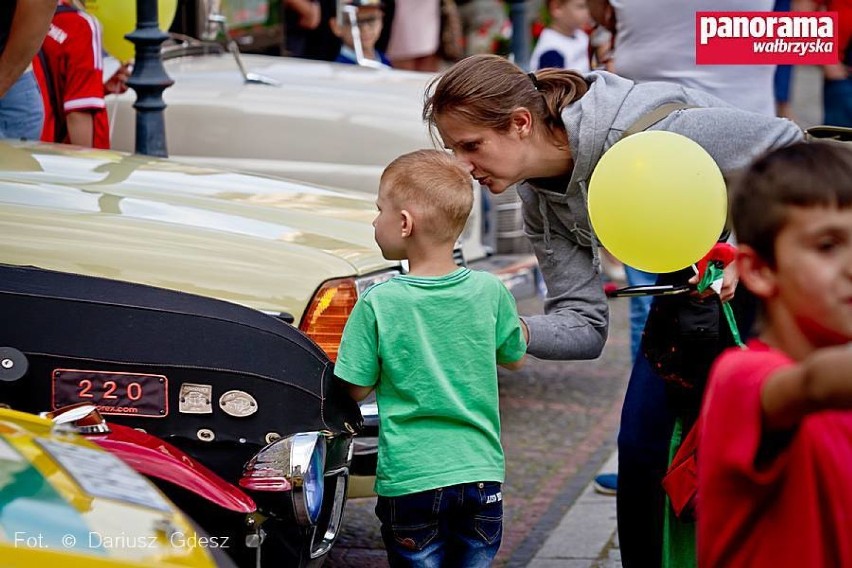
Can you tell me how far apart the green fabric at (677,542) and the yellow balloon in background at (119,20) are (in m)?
Answer: 4.05

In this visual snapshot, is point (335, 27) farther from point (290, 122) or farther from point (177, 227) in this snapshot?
point (177, 227)

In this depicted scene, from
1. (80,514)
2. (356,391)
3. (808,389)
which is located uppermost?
(808,389)

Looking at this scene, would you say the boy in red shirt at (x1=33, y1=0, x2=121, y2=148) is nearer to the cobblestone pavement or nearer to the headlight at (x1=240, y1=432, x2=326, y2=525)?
the cobblestone pavement

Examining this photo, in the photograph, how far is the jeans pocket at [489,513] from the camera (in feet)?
10.4

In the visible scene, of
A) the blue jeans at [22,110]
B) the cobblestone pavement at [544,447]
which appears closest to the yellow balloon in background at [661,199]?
the cobblestone pavement at [544,447]

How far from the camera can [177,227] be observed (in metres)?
3.69

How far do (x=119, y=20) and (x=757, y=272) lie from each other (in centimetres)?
506

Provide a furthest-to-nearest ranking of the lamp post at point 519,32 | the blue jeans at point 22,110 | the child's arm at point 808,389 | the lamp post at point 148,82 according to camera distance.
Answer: the lamp post at point 519,32, the lamp post at point 148,82, the blue jeans at point 22,110, the child's arm at point 808,389

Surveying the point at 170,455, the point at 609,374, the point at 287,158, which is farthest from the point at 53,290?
the point at 609,374

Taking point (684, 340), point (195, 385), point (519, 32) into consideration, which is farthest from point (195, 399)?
point (519, 32)

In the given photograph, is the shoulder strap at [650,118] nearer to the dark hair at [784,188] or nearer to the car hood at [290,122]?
the dark hair at [784,188]

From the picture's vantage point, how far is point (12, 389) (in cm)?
296

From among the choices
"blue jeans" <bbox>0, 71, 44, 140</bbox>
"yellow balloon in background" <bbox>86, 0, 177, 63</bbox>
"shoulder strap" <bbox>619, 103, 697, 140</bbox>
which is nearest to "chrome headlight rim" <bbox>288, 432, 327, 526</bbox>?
"shoulder strap" <bbox>619, 103, 697, 140</bbox>

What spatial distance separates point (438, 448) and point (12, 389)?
927 millimetres
